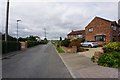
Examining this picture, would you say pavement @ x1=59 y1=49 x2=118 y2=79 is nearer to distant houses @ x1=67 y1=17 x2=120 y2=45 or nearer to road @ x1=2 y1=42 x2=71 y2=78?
road @ x1=2 y1=42 x2=71 y2=78

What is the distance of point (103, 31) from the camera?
21875 millimetres

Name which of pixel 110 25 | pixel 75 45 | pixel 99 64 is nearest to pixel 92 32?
pixel 110 25

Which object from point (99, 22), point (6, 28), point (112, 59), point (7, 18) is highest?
point (99, 22)

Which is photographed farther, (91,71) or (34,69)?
(34,69)

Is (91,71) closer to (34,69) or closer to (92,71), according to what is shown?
(92,71)

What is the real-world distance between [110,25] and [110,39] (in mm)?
3393

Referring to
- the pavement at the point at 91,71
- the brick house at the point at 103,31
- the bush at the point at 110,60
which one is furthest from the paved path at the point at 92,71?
the brick house at the point at 103,31

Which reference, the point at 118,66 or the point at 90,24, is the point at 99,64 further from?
the point at 90,24

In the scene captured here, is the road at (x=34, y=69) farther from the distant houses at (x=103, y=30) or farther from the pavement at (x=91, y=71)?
the distant houses at (x=103, y=30)

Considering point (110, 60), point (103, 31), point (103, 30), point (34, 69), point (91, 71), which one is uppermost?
point (103, 30)

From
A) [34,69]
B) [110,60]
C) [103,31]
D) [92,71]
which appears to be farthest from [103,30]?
[34,69]

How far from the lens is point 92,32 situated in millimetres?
24500

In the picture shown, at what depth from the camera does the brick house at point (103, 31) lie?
68.8 feet

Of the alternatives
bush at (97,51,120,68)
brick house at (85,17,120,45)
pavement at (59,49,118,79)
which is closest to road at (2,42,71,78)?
pavement at (59,49,118,79)
